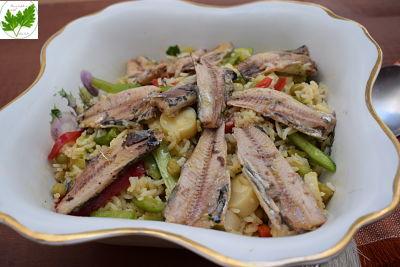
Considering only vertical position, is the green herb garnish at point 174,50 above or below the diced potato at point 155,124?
above

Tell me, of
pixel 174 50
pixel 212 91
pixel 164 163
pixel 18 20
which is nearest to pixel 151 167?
pixel 164 163

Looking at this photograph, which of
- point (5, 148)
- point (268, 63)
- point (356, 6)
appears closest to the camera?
point (5, 148)

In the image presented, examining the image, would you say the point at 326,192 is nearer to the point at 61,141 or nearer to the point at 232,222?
the point at 232,222

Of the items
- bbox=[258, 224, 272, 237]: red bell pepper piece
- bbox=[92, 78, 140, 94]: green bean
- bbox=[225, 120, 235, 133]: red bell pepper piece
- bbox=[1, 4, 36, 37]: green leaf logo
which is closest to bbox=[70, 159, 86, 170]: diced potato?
bbox=[92, 78, 140, 94]: green bean

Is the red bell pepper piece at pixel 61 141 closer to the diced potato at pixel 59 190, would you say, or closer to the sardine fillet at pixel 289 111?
the diced potato at pixel 59 190

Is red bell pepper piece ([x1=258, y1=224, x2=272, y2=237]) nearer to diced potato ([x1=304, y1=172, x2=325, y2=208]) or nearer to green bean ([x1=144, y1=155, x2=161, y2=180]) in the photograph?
diced potato ([x1=304, y1=172, x2=325, y2=208])

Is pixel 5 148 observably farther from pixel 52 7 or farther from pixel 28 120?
pixel 52 7

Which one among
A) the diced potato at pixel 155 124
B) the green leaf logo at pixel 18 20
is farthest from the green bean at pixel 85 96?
the green leaf logo at pixel 18 20

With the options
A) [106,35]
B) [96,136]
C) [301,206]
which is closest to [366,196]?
[301,206]
